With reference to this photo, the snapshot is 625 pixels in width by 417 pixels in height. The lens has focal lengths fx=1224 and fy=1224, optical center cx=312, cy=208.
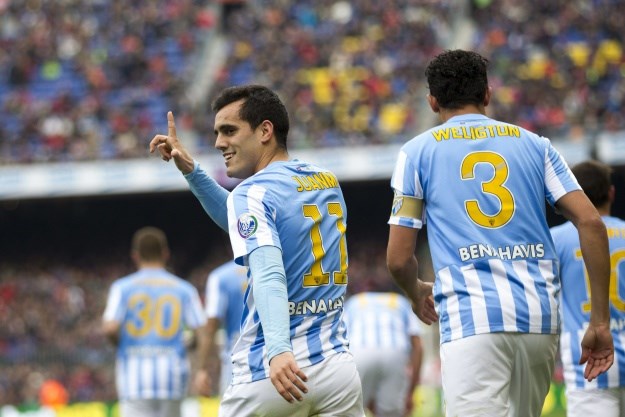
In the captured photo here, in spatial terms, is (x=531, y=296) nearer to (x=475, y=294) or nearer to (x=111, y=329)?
(x=475, y=294)

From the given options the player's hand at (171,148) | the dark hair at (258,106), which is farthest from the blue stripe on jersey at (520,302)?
the player's hand at (171,148)

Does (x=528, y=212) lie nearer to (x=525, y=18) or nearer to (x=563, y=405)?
(x=563, y=405)

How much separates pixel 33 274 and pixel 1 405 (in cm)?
593

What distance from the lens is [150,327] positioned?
969 cm

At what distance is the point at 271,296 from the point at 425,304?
108cm

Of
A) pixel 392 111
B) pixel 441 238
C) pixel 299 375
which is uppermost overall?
pixel 392 111

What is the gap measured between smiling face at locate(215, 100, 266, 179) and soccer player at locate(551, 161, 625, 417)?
2175 millimetres

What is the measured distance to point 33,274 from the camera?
1041 inches

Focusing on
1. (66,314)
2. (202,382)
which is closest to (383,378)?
(202,382)

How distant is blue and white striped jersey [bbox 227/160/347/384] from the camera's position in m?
4.32

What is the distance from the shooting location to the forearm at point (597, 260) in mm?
4582

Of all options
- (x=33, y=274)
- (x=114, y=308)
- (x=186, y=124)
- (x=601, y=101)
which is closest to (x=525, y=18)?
(x=601, y=101)

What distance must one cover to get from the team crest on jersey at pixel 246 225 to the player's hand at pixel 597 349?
1.35 meters

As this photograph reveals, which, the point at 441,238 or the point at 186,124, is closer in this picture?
the point at 441,238
